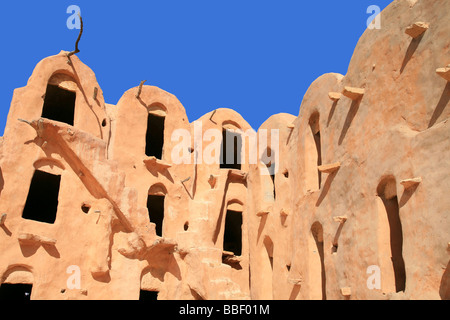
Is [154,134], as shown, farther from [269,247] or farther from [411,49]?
[411,49]

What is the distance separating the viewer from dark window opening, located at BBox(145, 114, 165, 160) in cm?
2213

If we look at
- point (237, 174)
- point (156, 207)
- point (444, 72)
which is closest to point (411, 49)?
point (444, 72)

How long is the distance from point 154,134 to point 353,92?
37.7 feet

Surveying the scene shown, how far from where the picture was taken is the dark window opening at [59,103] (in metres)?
19.6

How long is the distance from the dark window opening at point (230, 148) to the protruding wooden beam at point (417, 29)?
39.4 ft

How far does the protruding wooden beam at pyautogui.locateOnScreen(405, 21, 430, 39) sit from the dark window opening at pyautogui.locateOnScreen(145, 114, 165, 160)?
39.0 ft

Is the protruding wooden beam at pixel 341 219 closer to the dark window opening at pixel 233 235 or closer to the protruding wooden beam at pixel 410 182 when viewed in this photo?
the protruding wooden beam at pixel 410 182

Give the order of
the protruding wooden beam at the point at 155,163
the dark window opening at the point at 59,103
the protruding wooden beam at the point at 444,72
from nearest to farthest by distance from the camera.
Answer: the protruding wooden beam at the point at 444,72 → the protruding wooden beam at the point at 155,163 → the dark window opening at the point at 59,103

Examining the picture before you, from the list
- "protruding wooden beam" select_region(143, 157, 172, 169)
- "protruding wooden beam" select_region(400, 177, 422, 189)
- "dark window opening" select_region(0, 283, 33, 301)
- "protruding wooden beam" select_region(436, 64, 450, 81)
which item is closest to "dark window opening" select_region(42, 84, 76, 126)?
"protruding wooden beam" select_region(143, 157, 172, 169)

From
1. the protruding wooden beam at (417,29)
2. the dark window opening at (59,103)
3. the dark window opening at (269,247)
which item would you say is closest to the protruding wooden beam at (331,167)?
the protruding wooden beam at (417,29)

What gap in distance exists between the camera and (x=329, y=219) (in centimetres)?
1509

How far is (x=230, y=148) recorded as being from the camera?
2375 centimetres

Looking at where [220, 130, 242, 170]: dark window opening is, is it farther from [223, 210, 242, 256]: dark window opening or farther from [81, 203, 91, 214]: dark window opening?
[81, 203, 91, 214]: dark window opening
